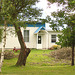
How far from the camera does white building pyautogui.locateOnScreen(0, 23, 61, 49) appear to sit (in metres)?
22.3

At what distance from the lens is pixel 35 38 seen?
75.4 feet

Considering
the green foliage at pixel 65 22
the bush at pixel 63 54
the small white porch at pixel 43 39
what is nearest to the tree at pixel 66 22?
the green foliage at pixel 65 22

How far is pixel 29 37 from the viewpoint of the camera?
75.1 ft

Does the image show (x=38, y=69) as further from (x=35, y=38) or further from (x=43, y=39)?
(x=43, y=39)

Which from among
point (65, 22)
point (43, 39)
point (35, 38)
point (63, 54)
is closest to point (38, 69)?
point (65, 22)

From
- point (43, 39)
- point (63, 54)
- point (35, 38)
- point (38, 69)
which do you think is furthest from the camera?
point (43, 39)

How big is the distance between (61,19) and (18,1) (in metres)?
2.97

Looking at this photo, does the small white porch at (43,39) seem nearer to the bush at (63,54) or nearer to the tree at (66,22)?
the bush at (63,54)

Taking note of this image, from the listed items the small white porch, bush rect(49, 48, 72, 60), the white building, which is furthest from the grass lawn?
the small white porch

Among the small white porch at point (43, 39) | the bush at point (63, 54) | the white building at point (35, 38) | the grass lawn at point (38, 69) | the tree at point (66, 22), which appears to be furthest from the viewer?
the small white porch at point (43, 39)

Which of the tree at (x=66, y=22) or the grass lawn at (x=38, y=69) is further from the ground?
the tree at (x=66, y=22)

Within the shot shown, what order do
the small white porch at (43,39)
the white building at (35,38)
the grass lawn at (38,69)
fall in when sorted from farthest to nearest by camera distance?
1. the small white porch at (43,39)
2. the white building at (35,38)
3. the grass lawn at (38,69)

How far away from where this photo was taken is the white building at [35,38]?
877 inches

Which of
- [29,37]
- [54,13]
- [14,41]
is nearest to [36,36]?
[29,37]
